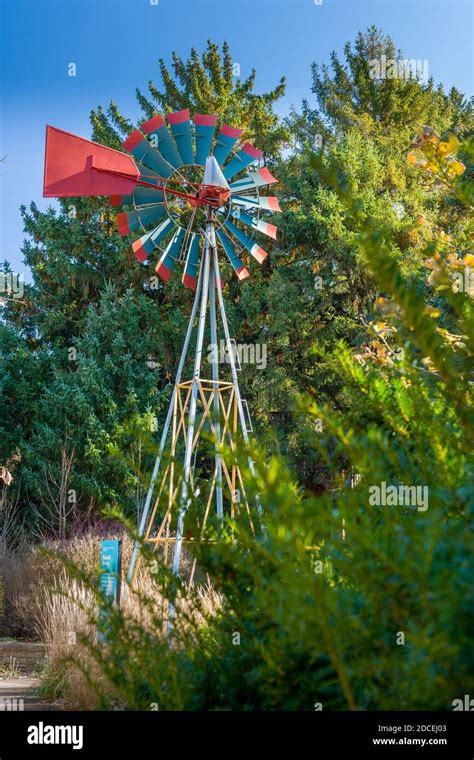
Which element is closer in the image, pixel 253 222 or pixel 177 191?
pixel 177 191

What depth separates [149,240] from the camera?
24.5ft

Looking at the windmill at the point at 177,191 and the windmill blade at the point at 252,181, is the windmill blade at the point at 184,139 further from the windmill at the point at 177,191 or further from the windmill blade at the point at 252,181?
the windmill blade at the point at 252,181

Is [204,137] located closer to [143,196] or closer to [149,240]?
[143,196]

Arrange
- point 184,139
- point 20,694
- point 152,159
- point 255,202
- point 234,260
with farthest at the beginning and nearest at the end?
point 234,260
point 255,202
point 184,139
point 152,159
point 20,694

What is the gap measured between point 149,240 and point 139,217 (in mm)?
236

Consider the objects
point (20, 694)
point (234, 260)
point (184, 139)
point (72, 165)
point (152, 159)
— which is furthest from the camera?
point (234, 260)

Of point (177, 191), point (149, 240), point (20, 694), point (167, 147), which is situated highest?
point (167, 147)

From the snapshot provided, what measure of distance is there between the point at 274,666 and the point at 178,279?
1413 cm

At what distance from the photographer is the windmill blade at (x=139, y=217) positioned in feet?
23.9

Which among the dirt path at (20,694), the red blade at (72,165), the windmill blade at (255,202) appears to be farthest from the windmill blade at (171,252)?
the dirt path at (20,694)

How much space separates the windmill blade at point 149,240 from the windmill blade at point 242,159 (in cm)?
78

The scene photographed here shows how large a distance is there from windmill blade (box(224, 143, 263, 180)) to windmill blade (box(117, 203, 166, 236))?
759mm

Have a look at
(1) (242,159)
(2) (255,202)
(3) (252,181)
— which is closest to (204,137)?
(1) (242,159)

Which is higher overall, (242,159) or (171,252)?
(242,159)
